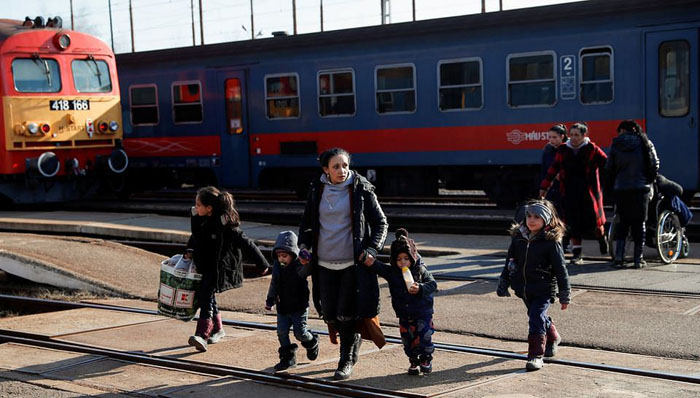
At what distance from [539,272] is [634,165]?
14.5 feet

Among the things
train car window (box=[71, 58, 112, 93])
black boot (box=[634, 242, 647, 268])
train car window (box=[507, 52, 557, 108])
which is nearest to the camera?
black boot (box=[634, 242, 647, 268])

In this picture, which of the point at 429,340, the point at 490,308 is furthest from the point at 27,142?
the point at 429,340

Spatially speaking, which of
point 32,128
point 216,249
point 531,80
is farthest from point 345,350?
point 32,128

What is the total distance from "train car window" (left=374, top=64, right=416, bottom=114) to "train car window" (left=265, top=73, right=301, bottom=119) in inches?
73.2

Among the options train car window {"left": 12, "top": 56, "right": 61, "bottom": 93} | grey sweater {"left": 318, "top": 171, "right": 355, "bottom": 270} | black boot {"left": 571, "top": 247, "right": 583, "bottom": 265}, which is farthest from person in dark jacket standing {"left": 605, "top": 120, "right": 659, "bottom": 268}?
train car window {"left": 12, "top": 56, "right": 61, "bottom": 93}

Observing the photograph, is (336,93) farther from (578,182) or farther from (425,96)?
(578,182)

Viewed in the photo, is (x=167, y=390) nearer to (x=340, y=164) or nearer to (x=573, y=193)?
(x=340, y=164)

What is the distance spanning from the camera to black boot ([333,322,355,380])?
21.1 ft

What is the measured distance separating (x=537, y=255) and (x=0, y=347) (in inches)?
182

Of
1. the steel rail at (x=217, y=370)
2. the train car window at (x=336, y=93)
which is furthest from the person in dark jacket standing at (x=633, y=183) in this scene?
the train car window at (x=336, y=93)

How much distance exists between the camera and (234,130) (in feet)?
63.5

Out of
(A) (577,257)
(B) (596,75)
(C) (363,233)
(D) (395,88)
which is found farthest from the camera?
(D) (395,88)

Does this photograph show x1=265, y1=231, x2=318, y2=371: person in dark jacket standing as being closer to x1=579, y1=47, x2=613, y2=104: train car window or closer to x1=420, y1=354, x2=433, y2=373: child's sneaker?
x1=420, y1=354, x2=433, y2=373: child's sneaker

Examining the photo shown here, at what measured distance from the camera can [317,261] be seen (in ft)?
21.6
